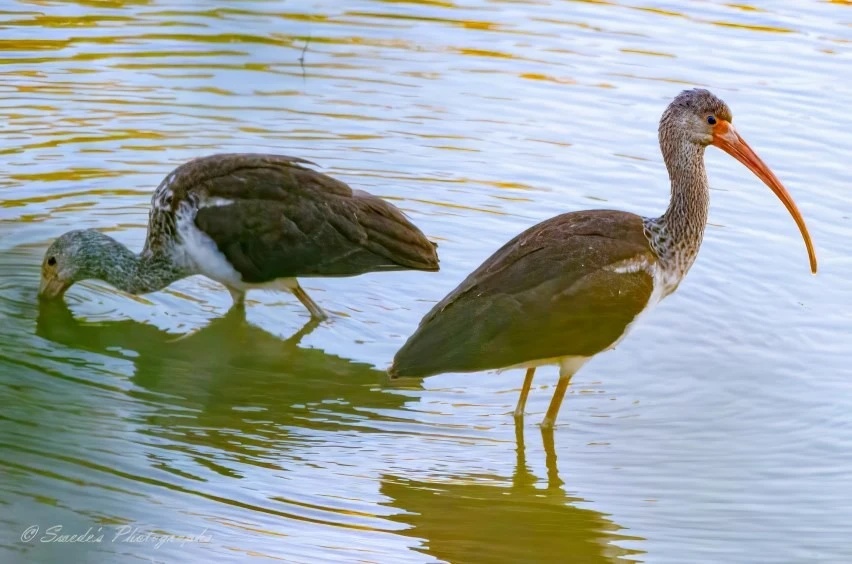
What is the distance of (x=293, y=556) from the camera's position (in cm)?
465

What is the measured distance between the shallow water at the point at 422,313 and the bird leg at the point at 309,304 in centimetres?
11

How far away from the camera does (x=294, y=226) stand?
716cm

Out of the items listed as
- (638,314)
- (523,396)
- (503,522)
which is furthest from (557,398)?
(503,522)

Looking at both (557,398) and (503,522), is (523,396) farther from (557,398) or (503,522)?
(503,522)

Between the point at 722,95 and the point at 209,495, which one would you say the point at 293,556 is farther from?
the point at 722,95

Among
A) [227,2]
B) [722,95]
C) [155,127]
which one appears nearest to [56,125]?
[155,127]

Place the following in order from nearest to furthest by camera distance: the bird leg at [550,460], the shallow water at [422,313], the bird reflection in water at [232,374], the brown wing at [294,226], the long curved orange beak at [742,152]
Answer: the shallow water at [422,313] → the bird leg at [550,460] → the bird reflection in water at [232,374] → the long curved orange beak at [742,152] → the brown wing at [294,226]

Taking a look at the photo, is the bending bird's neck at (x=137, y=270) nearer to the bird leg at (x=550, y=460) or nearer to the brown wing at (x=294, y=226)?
the brown wing at (x=294, y=226)

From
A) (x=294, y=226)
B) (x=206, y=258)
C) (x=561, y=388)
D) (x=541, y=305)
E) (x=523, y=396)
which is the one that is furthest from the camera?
(x=206, y=258)

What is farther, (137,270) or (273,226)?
(137,270)

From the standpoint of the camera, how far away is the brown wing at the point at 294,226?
7.16 metres

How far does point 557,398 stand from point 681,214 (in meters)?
1.10

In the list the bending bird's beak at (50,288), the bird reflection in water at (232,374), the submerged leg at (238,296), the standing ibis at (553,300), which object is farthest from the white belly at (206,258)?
the standing ibis at (553,300)

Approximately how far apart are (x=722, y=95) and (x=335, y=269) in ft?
16.9
